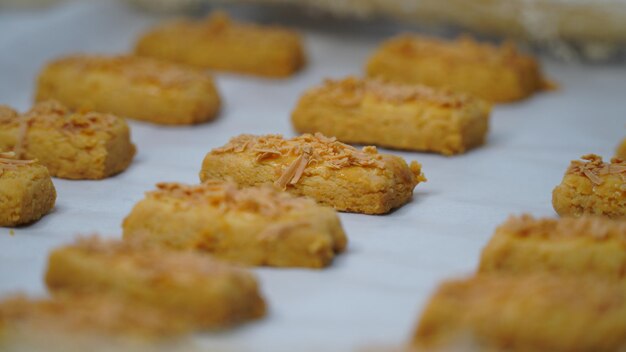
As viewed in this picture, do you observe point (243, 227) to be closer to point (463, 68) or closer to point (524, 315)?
point (524, 315)

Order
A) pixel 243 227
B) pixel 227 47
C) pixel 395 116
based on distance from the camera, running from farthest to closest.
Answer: pixel 227 47, pixel 395 116, pixel 243 227

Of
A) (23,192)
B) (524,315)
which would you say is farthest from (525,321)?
(23,192)

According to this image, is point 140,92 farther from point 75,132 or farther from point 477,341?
point 477,341

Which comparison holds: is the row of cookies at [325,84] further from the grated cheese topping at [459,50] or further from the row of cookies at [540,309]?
the row of cookies at [540,309]

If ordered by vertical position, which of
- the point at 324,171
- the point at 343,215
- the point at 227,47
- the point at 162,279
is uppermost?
the point at 162,279

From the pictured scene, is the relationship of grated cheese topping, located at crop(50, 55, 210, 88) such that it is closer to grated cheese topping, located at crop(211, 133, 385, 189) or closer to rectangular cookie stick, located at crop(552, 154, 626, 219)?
grated cheese topping, located at crop(211, 133, 385, 189)

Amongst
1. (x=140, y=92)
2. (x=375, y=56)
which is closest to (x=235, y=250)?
(x=140, y=92)
